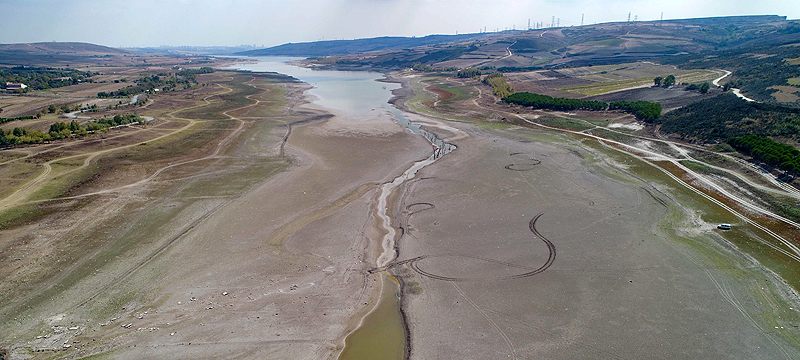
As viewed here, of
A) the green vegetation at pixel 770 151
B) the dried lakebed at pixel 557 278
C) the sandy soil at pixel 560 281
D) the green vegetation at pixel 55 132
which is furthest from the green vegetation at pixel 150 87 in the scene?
the green vegetation at pixel 770 151

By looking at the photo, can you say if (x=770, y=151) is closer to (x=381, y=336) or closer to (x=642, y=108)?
(x=642, y=108)

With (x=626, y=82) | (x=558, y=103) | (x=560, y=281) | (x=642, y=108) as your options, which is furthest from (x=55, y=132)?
(x=626, y=82)

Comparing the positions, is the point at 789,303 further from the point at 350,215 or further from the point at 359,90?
the point at 359,90

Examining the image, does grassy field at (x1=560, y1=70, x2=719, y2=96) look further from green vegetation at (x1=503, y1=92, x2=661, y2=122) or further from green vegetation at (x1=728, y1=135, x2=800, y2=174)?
green vegetation at (x1=728, y1=135, x2=800, y2=174)

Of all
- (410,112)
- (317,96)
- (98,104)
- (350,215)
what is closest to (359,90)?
(317,96)

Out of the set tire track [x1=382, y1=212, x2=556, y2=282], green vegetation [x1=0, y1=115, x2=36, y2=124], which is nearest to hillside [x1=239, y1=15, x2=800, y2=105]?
tire track [x1=382, y1=212, x2=556, y2=282]
